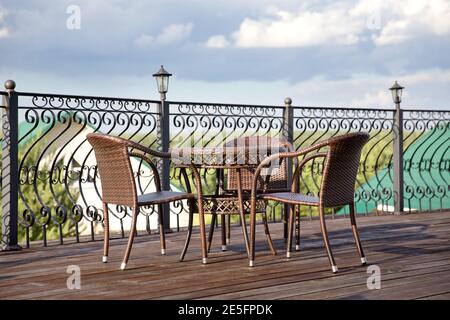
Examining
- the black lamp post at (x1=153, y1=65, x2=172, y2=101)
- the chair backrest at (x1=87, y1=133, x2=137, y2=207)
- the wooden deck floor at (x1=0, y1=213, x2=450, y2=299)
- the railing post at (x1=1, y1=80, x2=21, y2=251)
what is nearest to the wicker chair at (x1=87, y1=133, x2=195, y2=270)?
the chair backrest at (x1=87, y1=133, x2=137, y2=207)

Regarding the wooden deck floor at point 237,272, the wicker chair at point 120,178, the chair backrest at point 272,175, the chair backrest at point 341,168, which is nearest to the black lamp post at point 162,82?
the chair backrest at point 272,175

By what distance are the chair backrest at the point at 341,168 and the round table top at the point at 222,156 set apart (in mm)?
559

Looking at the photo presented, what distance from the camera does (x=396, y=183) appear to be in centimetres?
769

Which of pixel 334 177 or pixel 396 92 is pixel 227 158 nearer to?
pixel 334 177

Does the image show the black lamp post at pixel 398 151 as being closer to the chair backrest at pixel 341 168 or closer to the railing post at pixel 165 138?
the railing post at pixel 165 138

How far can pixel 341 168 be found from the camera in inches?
143

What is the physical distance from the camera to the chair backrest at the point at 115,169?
370cm

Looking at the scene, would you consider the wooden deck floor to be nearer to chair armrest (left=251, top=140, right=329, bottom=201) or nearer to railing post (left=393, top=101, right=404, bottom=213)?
chair armrest (left=251, top=140, right=329, bottom=201)

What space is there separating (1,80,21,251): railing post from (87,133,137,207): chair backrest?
1334 mm

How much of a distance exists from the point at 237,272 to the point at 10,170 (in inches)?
94.4

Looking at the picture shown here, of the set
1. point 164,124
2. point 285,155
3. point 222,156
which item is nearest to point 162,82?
point 164,124

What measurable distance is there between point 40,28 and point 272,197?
920 centimetres

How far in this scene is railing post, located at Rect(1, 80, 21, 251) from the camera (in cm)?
486

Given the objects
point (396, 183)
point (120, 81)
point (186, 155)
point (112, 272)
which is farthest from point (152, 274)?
point (396, 183)
